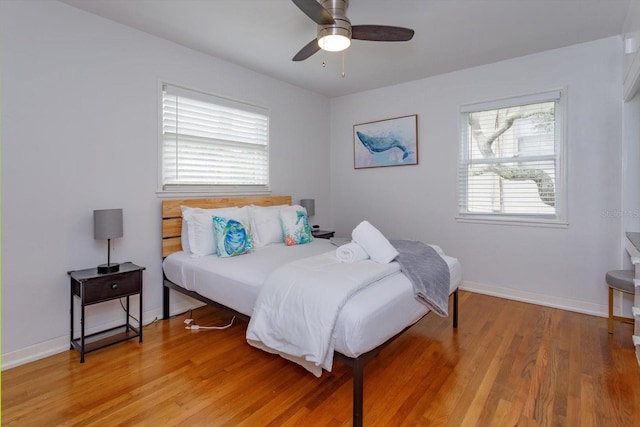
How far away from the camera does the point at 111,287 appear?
2475 millimetres

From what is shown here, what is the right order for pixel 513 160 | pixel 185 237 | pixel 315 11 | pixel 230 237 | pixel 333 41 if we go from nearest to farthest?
pixel 315 11, pixel 333 41, pixel 230 237, pixel 185 237, pixel 513 160

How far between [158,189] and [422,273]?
2.49 m

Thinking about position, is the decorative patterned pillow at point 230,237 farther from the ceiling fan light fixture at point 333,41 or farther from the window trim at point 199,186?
the ceiling fan light fixture at point 333,41

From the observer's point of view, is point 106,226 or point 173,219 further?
point 173,219

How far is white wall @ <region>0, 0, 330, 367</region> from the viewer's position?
231 centimetres

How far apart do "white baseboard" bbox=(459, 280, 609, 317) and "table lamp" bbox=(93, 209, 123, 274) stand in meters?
3.73

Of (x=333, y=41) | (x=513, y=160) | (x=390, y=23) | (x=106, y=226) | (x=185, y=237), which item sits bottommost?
(x=185, y=237)

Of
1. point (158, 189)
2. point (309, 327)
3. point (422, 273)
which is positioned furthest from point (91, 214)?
point (422, 273)

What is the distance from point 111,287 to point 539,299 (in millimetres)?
4086

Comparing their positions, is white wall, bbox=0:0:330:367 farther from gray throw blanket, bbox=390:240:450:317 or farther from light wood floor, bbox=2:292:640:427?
gray throw blanket, bbox=390:240:450:317

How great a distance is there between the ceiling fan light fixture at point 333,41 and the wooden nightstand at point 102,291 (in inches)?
88.4

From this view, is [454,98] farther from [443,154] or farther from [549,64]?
[549,64]

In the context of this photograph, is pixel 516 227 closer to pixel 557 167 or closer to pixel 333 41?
pixel 557 167

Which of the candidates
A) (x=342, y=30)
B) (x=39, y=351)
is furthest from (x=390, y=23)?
(x=39, y=351)
